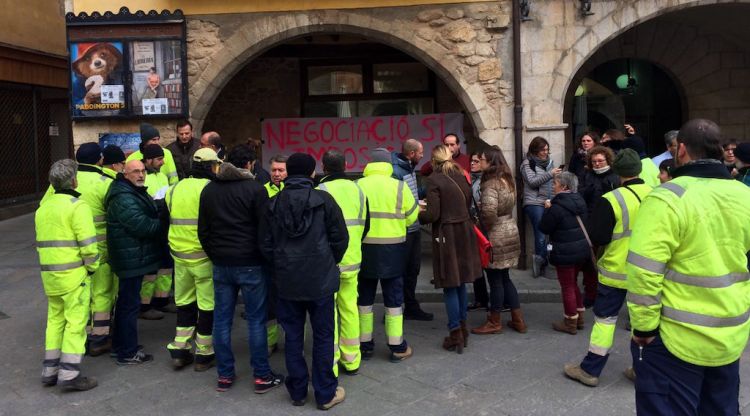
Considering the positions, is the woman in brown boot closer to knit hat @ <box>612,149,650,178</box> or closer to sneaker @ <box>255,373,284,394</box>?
knit hat @ <box>612,149,650,178</box>

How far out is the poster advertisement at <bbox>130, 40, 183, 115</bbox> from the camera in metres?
7.53

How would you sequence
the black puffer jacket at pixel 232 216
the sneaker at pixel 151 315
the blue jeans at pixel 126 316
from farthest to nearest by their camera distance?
1. the sneaker at pixel 151 315
2. the blue jeans at pixel 126 316
3. the black puffer jacket at pixel 232 216

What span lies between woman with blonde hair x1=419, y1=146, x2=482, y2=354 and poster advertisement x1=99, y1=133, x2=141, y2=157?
A: 4.36 meters

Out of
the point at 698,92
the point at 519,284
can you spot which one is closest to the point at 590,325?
the point at 519,284

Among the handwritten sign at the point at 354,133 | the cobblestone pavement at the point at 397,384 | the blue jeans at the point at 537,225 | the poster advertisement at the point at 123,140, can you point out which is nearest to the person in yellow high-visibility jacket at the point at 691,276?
the cobblestone pavement at the point at 397,384

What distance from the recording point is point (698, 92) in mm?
10266

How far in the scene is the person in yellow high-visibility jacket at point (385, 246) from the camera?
15.7 ft

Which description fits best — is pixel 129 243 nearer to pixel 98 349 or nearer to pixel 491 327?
pixel 98 349

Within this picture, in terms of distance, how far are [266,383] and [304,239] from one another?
122 centimetres

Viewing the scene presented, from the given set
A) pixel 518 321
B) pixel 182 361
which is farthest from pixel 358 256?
pixel 518 321

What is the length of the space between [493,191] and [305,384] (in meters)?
2.50

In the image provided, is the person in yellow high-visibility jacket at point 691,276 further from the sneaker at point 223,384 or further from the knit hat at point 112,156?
the knit hat at point 112,156

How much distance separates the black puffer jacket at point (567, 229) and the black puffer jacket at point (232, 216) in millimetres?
2576

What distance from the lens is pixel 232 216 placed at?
429cm
